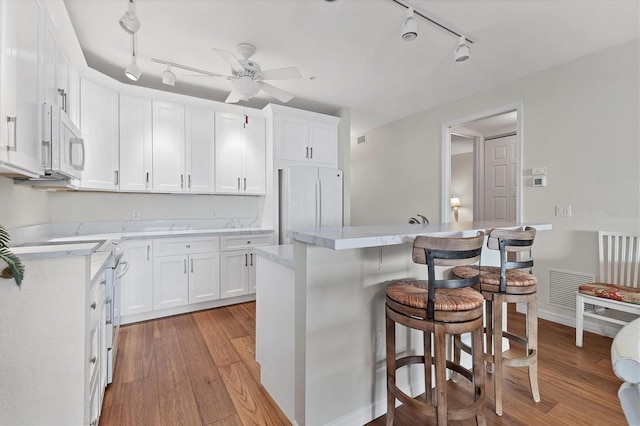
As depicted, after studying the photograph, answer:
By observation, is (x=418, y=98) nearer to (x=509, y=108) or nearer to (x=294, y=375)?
(x=509, y=108)

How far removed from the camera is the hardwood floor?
1.62 metres

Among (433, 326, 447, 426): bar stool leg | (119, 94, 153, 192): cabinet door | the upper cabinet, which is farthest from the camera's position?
the upper cabinet

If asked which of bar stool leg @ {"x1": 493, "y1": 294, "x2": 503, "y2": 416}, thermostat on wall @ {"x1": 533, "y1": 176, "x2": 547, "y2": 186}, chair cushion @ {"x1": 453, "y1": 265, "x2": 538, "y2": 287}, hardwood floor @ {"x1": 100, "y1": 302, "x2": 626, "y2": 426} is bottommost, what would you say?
hardwood floor @ {"x1": 100, "y1": 302, "x2": 626, "y2": 426}

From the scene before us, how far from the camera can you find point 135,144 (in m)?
3.28

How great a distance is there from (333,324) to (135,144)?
3202 mm

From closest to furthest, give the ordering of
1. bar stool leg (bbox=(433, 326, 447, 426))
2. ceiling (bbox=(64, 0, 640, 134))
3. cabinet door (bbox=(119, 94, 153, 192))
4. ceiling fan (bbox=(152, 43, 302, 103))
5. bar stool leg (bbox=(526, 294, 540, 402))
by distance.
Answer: bar stool leg (bbox=(433, 326, 447, 426)), bar stool leg (bbox=(526, 294, 540, 402)), ceiling (bbox=(64, 0, 640, 134)), ceiling fan (bbox=(152, 43, 302, 103)), cabinet door (bbox=(119, 94, 153, 192))

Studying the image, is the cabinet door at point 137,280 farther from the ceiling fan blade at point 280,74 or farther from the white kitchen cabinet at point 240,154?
the ceiling fan blade at point 280,74

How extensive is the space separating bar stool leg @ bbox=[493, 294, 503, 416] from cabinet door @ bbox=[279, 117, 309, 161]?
3080 mm

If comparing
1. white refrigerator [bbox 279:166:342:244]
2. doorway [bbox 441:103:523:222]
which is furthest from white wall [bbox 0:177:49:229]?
doorway [bbox 441:103:523:222]

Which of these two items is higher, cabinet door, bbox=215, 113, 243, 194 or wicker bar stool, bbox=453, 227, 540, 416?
cabinet door, bbox=215, 113, 243, 194

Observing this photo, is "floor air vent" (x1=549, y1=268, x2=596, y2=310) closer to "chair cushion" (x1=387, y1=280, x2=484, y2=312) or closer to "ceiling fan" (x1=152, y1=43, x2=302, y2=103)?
"chair cushion" (x1=387, y1=280, x2=484, y2=312)

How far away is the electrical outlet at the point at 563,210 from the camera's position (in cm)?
294

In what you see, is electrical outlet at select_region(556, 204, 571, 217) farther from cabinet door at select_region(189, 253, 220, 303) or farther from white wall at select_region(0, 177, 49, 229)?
white wall at select_region(0, 177, 49, 229)

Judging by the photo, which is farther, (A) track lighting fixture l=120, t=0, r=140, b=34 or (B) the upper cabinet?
(B) the upper cabinet
